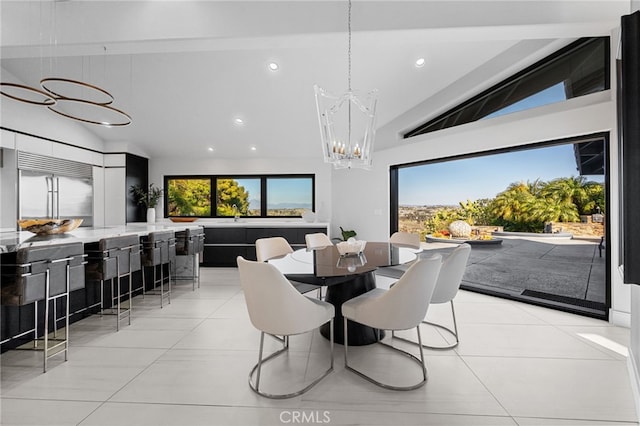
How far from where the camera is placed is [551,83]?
3.57 meters

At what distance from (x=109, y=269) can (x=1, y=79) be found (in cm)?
405

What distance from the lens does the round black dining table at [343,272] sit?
202cm

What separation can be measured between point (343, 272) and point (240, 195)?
5119 millimetres

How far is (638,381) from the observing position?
1.89m

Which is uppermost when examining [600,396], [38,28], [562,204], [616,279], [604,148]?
[38,28]

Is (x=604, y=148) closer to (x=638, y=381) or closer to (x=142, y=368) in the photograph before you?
(x=638, y=381)

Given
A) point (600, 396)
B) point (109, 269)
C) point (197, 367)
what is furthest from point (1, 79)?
point (600, 396)

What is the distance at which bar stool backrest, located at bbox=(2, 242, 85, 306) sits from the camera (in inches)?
81.5

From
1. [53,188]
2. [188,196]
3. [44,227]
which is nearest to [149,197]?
[188,196]

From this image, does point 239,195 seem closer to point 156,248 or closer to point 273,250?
point 156,248

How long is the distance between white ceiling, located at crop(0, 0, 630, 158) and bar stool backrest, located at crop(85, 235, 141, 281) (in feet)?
6.31

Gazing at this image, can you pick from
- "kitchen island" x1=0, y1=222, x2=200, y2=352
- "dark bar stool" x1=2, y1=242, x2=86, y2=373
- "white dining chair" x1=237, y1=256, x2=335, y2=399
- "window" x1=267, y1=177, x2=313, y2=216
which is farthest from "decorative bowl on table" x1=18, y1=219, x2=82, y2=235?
"window" x1=267, y1=177, x2=313, y2=216

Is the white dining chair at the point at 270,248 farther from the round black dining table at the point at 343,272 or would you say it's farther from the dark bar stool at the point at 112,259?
the dark bar stool at the point at 112,259

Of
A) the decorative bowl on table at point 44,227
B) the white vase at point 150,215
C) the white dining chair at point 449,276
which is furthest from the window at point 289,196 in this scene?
the white dining chair at point 449,276
